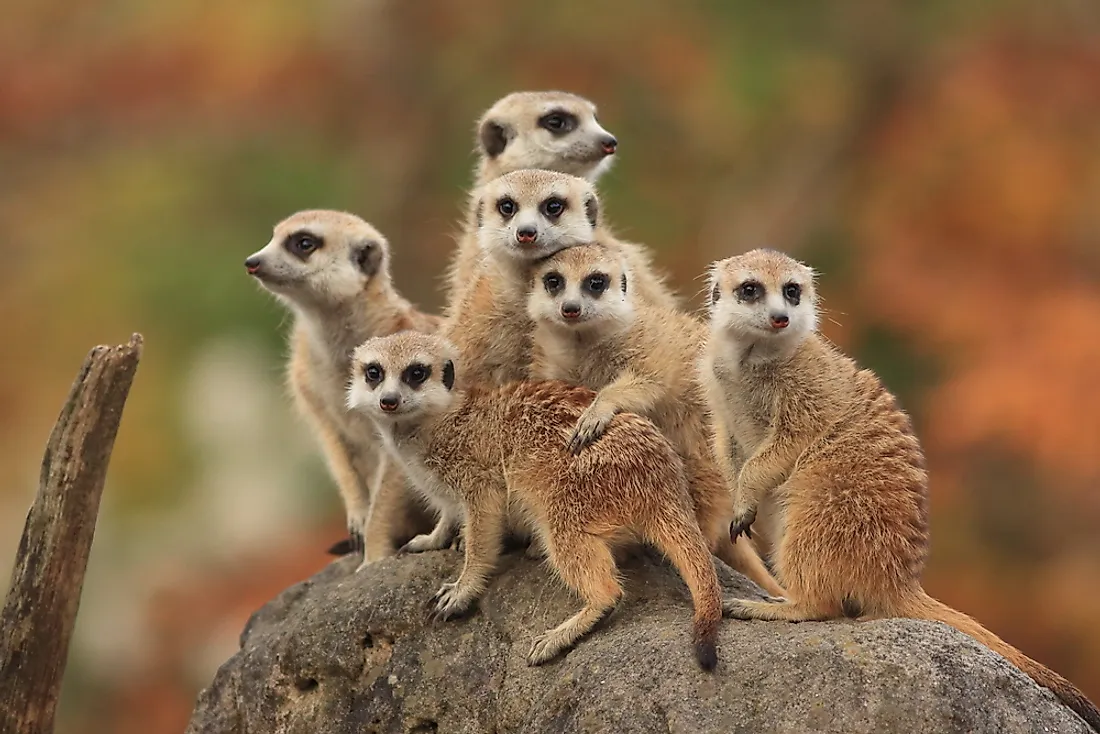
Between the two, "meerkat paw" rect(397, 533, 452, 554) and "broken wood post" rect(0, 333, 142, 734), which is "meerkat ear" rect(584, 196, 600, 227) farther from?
"broken wood post" rect(0, 333, 142, 734)

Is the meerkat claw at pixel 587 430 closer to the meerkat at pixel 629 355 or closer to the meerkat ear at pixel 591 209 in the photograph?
the meerkat at pixel 629 355

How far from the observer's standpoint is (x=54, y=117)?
20.1 feet

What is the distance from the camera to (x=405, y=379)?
2.56 m

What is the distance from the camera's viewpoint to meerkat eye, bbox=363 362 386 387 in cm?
260

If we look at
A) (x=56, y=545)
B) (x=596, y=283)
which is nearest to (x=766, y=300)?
(x=596, y=283)

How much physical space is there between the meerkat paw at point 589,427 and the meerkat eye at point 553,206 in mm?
538

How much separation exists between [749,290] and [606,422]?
34 cm

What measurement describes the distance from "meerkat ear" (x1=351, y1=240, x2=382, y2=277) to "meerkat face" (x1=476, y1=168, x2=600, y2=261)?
32 cm

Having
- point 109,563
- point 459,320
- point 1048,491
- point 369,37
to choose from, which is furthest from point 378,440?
point 369,37

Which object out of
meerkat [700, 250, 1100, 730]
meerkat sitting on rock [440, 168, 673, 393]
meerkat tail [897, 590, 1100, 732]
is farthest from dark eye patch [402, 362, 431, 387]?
meerkat tail [897, 590, 1100, 732]

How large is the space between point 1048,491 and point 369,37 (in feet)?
11.5

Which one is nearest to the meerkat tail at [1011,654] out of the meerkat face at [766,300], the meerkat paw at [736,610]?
the meerkat paw at [736,610]

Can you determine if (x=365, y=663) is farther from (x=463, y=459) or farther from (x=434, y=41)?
(x=434, y=41)

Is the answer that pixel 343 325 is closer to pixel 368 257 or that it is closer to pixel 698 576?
pixel 368 257
